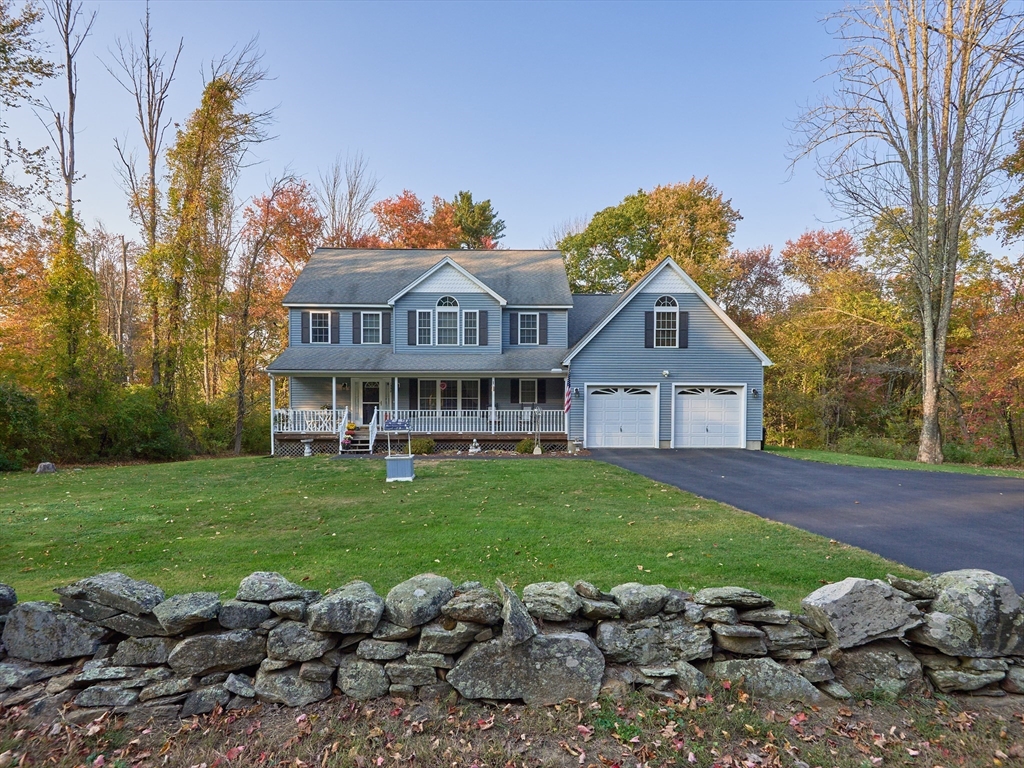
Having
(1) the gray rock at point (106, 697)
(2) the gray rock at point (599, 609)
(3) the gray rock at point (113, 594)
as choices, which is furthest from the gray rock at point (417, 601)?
(1) the gray rock at point (106, 697)

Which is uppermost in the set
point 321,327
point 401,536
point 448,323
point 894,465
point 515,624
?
point 448,323

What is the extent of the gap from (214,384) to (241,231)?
8.46 meters

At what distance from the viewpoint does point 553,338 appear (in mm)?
19312

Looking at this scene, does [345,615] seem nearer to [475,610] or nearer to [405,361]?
[475,610]

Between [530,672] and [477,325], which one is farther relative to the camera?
[477,325]

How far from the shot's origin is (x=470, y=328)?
1884 centimetres

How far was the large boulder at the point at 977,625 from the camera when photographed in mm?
3148

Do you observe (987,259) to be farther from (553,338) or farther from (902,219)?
(553,338)

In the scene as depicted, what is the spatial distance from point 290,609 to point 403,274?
18639 millimetres

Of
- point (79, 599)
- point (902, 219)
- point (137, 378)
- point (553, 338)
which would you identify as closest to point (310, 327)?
point (553, 338)

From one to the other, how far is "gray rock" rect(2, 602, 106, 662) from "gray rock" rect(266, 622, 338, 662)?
1180 millimetres

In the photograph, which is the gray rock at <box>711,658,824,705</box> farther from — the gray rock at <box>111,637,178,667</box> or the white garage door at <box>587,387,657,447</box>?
the white garage door at <box>587,387,657,447</box>

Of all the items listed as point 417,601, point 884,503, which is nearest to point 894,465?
point 884,503

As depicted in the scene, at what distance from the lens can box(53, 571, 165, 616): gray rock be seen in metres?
3.03
